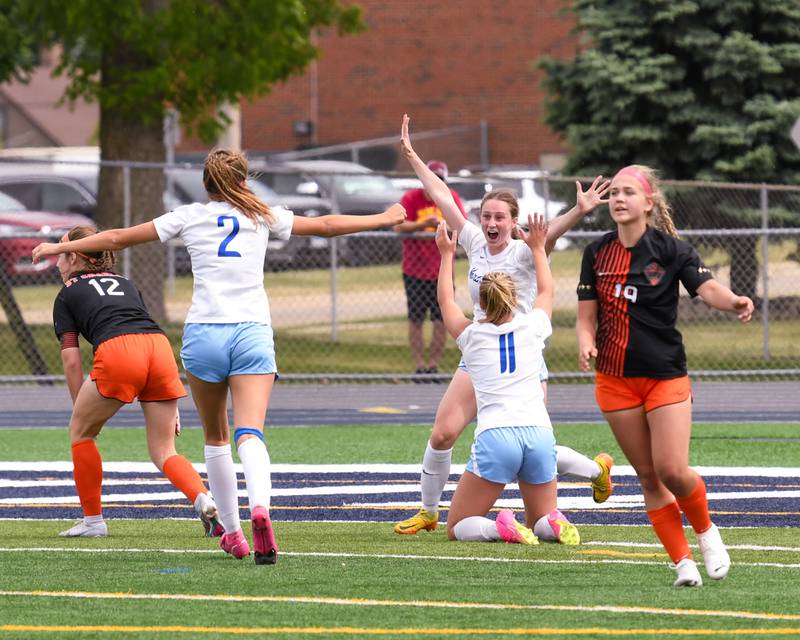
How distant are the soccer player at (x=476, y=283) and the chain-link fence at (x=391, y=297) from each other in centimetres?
754

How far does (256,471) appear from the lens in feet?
25.0

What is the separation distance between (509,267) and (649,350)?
179 centimetres

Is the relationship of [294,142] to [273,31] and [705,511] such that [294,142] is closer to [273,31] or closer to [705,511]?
[273,31]

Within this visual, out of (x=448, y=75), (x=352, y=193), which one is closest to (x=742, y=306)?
(x=352, y=193)

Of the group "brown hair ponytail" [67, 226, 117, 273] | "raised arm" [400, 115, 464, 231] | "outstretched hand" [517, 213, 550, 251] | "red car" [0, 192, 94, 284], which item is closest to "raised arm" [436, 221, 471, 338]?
"outstretched hand" [517, 213, 550, 251]

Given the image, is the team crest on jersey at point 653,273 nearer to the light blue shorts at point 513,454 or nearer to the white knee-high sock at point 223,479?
the light blue shorts at point 513,454

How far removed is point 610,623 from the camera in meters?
6.20

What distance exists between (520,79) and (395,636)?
40239mm

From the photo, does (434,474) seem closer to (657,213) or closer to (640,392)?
(640,392)

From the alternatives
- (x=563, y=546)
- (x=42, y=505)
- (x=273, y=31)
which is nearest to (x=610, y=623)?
(x=563, y=546)

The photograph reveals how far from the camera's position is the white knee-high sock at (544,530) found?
27.6ft

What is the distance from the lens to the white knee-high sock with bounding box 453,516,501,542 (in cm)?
843

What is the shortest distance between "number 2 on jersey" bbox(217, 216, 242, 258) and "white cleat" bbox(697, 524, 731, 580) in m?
2.35

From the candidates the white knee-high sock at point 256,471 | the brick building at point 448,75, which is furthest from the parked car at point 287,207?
the brick building at point 448,75
